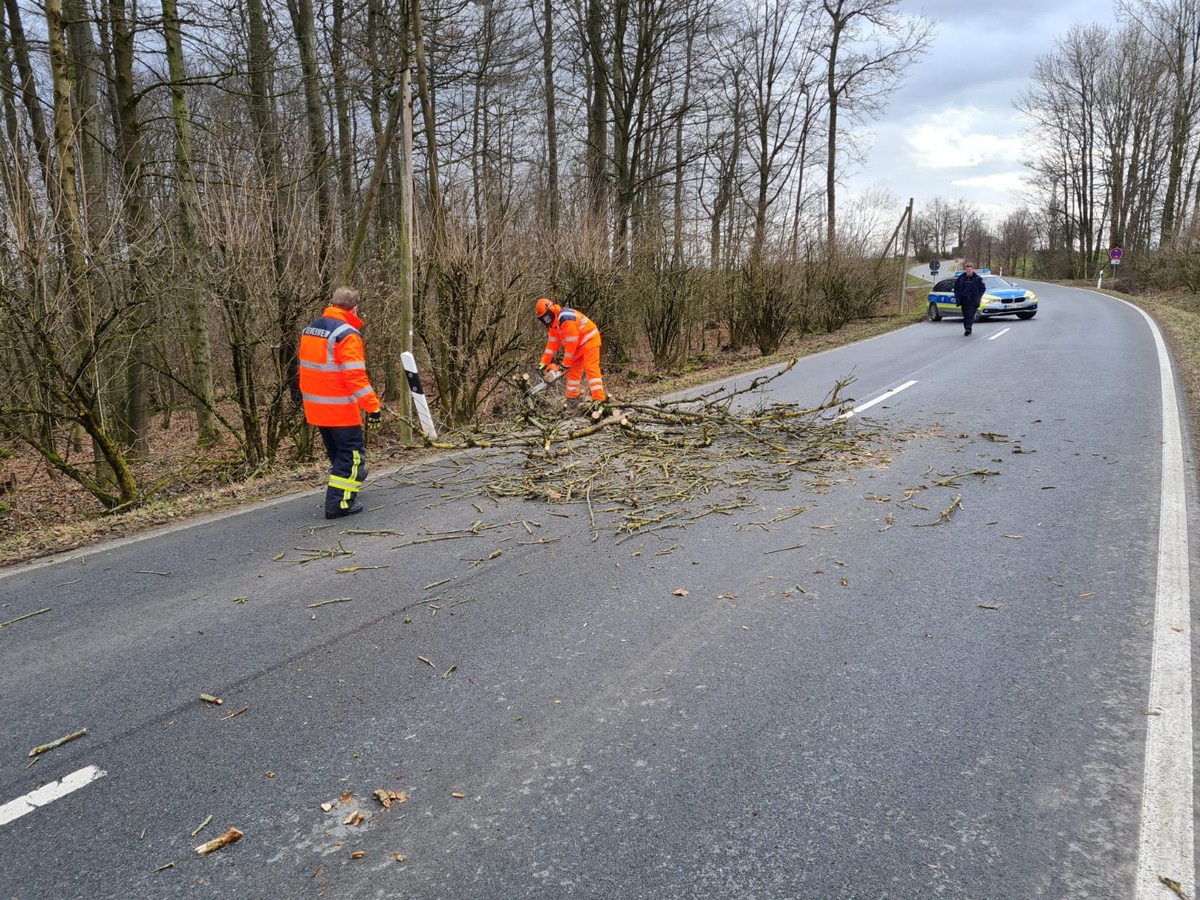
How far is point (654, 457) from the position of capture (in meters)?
7.45

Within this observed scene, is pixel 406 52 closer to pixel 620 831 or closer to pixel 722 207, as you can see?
pixel 620 831

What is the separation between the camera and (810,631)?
3775mm

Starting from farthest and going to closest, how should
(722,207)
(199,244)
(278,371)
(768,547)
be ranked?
(722,207), (199,244), (278,371), (768,547)

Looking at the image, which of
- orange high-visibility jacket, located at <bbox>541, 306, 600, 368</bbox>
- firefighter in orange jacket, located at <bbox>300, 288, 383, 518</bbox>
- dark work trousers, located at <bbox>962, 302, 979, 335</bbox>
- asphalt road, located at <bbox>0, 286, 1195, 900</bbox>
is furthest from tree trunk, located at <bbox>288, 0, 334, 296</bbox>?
dark work trousers, located at <bbox>962, 302, 979, 335</bbox>

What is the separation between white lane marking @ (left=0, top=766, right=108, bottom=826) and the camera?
257 cm

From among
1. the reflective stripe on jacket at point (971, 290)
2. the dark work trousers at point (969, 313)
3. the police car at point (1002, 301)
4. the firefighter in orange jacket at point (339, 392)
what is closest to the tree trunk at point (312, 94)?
the firefighter in orange jacket at point (339, 392)

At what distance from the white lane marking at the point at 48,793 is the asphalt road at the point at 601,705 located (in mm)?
13

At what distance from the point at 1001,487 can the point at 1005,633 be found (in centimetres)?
288

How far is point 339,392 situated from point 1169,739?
5.67 m

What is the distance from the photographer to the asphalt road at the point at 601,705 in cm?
232

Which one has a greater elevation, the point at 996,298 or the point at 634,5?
the point at 634,5

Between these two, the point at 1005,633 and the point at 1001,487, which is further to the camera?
the point at 1001,487

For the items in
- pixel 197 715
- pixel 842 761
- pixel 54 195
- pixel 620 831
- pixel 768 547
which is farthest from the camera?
pixel 54 195

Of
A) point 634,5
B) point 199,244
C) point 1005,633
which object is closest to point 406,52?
point 199,244
